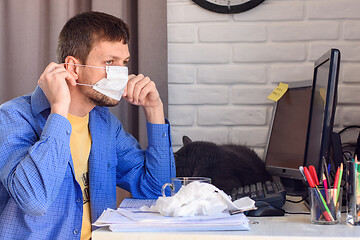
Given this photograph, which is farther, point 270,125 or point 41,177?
point 270,125

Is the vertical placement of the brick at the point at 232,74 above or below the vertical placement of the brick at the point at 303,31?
below

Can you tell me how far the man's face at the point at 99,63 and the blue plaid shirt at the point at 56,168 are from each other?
11 cm

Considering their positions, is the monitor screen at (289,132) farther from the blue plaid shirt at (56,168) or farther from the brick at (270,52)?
the blue plaid shirt at (56,168)

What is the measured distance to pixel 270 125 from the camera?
1.82m

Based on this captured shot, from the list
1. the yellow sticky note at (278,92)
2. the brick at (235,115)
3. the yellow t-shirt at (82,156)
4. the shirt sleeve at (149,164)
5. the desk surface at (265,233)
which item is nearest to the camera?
the desk surface at (265,233)

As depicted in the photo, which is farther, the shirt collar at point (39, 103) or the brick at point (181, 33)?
the brick at point (181, 33)

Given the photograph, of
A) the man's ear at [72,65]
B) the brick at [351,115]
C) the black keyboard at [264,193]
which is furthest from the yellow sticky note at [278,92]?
the man's ear at [72,65]

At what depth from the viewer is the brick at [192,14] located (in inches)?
72.9

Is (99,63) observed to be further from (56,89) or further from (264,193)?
(264,193)

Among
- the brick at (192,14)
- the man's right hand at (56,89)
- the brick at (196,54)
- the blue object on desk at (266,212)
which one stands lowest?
the blue object on desk at (266,212)

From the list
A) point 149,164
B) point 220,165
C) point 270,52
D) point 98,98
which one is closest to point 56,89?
point 98,98

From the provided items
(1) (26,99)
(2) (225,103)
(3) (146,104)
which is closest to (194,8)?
(2) (225,103)

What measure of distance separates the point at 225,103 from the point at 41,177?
2.98 ft

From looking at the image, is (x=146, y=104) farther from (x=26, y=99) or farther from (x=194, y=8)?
(x=194, y=8)
